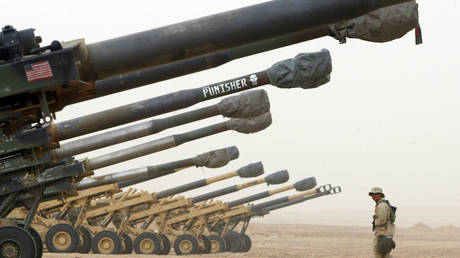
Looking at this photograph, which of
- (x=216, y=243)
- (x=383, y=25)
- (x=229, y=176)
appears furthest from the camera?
(x=216, y=243)

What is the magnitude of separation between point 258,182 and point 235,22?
2410 centimetres

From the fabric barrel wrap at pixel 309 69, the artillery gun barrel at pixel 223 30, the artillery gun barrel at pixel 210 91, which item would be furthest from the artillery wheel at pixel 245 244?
the artillery gun barrel at pixel 223 30

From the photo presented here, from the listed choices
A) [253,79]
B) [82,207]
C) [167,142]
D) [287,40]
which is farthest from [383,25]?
[82,207]

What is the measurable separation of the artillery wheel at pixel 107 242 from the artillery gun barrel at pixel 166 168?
1837mm

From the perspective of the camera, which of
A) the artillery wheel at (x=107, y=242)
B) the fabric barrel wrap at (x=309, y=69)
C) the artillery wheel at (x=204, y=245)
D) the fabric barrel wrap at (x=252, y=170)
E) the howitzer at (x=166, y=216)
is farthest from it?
the artillery wheel at (x=204, y=245)

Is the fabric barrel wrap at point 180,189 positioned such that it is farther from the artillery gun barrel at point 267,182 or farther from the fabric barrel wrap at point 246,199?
the fabric barrel wrap at point 246,199

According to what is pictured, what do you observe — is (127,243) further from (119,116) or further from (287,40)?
(287,40)

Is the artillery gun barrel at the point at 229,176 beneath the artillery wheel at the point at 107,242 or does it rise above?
above

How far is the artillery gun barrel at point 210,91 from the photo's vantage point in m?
10.9

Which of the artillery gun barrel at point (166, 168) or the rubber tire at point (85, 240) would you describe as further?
the rubber tire at point (85, 240)

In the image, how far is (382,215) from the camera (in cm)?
1214

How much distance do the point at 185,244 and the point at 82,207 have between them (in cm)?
642

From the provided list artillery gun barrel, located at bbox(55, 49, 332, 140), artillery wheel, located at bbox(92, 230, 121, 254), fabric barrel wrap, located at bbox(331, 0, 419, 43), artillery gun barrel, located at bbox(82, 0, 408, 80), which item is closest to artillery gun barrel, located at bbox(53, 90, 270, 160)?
artillery gun barrel, located at bbox(55, 49, 332, 140)

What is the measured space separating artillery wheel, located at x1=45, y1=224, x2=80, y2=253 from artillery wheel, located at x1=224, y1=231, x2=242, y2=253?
12320 millimetres
